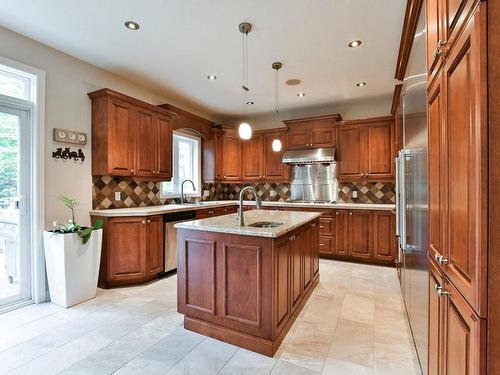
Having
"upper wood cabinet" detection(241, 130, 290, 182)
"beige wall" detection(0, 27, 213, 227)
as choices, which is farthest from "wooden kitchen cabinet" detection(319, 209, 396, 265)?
"beige wall" detection(0, 27, 213, 227)

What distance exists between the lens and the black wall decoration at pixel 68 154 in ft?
9.94

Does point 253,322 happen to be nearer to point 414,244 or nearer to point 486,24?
point 414,244

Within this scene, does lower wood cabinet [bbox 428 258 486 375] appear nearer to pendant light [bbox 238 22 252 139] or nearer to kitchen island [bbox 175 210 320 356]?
kitchen island [bbox 175 210 320 356]

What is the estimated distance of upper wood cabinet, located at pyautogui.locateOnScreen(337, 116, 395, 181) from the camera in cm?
438

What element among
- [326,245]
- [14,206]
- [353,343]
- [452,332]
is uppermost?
[14,206]

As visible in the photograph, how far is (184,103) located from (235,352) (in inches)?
169

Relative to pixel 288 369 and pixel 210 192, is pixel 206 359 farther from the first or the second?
pixel 210 192

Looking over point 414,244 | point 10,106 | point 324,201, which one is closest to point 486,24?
point 414,244

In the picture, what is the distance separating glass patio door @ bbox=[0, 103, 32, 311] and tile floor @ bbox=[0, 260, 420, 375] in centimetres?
34

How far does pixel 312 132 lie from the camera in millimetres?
4949

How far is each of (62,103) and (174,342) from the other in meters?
2.94

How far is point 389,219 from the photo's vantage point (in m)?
4.07

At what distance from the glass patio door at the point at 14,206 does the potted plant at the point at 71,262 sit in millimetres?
234

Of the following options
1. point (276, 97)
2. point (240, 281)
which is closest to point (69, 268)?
point (240, 281)
